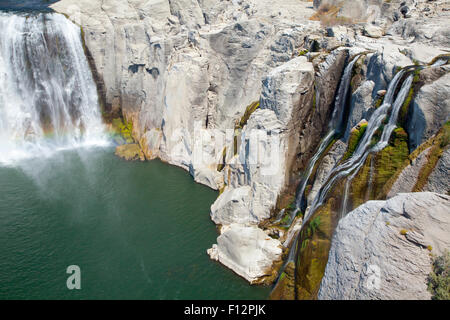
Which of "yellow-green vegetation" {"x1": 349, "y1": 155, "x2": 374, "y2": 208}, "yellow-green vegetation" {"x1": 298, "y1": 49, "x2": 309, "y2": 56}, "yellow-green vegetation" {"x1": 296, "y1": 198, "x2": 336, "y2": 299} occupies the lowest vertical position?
"yellow-green vegetation" {"x1": 296, "y1": 198, "x2": 336, "y2": 299}

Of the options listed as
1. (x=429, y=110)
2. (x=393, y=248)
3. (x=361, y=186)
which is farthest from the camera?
(x=361, y=186)

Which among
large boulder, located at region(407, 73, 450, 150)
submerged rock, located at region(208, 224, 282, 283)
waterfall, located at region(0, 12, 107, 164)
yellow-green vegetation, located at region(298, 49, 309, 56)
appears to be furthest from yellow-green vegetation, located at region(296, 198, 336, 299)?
waterfall, located at region(0, 12, 107, 164)

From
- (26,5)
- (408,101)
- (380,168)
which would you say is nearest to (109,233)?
(380,168)

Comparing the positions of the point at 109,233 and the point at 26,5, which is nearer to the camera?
the point at 109,233

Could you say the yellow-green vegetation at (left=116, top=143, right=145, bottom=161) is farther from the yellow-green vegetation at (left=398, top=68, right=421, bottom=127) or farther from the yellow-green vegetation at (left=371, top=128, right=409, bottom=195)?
the yellow-green vegetation at (left=398, top=68, right=421, bottom=127)

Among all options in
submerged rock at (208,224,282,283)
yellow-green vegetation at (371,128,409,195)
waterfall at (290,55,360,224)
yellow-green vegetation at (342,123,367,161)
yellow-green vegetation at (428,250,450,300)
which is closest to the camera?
yellow-green vegetation at (428,250,450,300)

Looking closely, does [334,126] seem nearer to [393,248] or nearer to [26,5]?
[393,248]

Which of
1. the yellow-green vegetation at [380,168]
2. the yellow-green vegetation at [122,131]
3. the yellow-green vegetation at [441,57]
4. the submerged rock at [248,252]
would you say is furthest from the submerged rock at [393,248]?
the yellow-green vegetation at [122,131]

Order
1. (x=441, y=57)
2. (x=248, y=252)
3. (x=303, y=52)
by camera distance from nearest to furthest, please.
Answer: (x=441, y=57)
(x=248, y=252)
(x=303, y=52)
